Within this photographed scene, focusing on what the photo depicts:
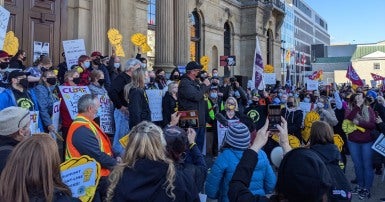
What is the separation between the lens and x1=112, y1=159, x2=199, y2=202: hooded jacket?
114 inches

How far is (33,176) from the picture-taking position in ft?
7.27

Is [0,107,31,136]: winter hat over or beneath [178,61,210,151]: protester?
beneath

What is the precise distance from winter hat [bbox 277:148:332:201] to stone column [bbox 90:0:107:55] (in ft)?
38.1

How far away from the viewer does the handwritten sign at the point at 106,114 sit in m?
6.98

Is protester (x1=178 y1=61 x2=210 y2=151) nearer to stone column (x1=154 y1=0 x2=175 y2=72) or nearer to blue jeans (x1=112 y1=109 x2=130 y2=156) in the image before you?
blue jeans (x1=112 y1=109 x2=130 y2=156)

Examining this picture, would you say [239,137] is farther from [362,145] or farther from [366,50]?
[366,50]

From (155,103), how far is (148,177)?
5.28m

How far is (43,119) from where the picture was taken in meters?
6.69

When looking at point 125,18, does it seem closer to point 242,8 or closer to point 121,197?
point 121,197

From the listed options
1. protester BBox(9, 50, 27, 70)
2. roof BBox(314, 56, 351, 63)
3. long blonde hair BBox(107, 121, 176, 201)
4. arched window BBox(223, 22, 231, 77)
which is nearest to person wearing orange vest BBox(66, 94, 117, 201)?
long blonde hair BBox(107, 121, 176, 201)

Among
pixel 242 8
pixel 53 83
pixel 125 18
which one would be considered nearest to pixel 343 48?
pixel 242 8

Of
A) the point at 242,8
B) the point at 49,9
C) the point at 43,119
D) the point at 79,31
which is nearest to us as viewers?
the point at 43,119

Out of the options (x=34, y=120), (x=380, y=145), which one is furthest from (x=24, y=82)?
(x=380, y=145)

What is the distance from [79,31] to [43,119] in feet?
22.1
